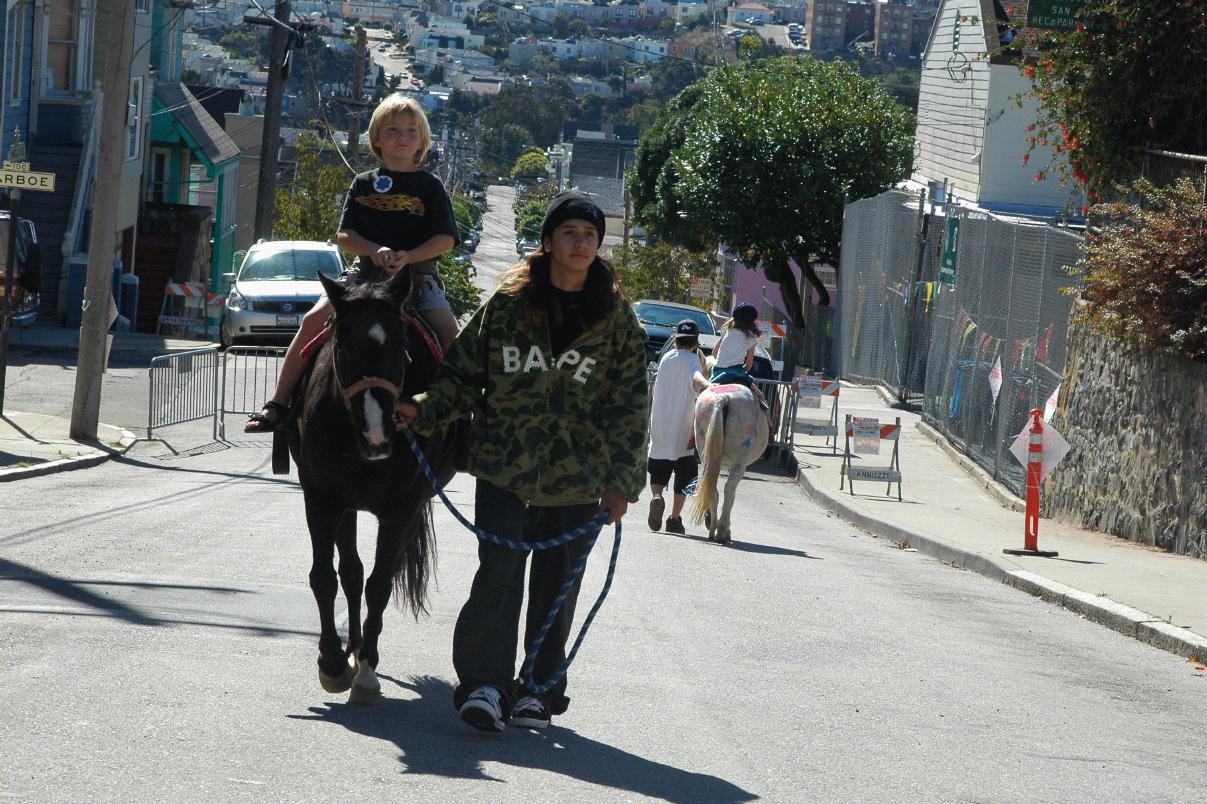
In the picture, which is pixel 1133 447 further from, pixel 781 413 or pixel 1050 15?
pixel 781 413

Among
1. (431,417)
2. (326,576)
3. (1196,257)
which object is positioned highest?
(1196,257)

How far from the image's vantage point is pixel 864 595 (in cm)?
1138

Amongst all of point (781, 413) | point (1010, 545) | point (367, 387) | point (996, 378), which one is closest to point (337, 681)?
point (367, 387)

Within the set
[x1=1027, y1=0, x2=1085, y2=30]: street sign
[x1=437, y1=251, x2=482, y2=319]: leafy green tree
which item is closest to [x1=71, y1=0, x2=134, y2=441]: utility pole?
[x1=1027, y1=0, x2=1085, y2=30]: street sign

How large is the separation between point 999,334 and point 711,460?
8.01m

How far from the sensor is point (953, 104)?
39.0 meters

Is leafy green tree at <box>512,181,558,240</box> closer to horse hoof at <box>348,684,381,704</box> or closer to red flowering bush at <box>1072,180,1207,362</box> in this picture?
red flowering bush at <box>1072,180,1207,362</box>

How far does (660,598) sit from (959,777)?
437 cm

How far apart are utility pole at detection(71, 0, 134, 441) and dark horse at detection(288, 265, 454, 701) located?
12.8m

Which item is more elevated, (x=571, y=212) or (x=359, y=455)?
(x=571, y=212)

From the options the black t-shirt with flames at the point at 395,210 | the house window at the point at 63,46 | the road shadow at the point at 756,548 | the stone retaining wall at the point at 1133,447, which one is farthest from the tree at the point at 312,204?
the black t-shirt with flames at the point at 395,210

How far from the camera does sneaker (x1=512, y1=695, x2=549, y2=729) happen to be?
6258 mm

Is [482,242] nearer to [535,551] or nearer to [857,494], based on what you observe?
[857,494]

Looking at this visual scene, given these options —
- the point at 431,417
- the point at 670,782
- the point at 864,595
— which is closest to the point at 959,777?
the point at 670,782
